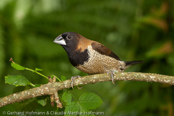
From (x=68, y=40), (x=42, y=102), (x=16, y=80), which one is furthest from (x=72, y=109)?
(x=68, y=40)

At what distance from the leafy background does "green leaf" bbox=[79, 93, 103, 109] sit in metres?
1.31

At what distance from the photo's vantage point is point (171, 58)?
8.12ft

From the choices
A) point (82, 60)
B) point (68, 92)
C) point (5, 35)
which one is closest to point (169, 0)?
point (82, 60)

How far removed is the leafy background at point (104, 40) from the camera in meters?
2.69

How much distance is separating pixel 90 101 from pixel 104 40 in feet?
7.49

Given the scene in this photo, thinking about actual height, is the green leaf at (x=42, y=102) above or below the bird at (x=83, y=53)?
below

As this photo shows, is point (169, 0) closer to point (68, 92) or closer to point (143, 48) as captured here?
point (143, 48)

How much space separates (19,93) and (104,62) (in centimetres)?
108

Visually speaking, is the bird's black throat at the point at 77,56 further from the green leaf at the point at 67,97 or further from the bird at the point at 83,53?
the green leaf at the point at 67,97

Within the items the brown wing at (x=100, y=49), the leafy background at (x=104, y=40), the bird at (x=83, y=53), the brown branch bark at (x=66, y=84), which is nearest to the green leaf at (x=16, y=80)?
the brown branch bark at (x=66, y=84)

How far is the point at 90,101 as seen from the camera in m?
1.28

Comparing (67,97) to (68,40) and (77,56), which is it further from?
(68,40)

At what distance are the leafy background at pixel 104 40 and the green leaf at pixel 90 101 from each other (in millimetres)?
1315

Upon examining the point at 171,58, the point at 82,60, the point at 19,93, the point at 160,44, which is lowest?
the point at 19,93
